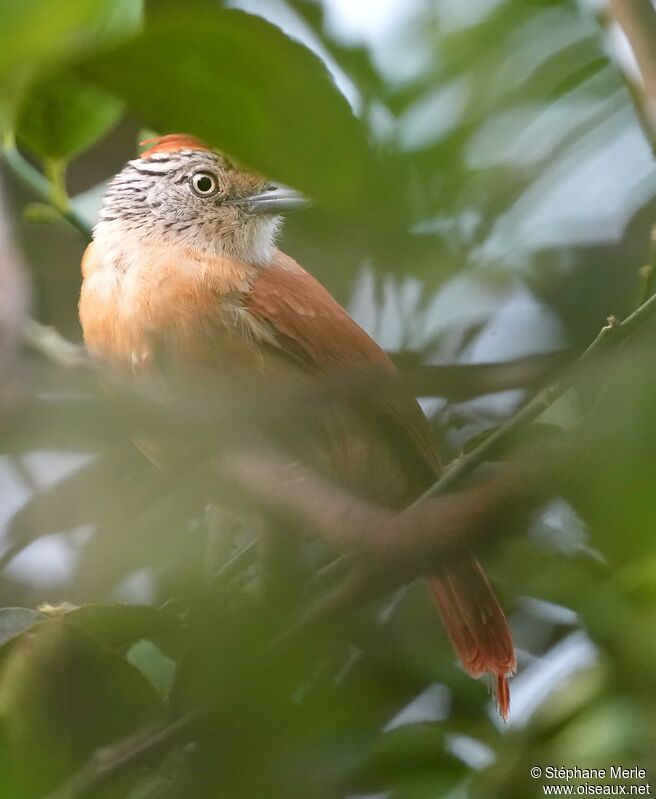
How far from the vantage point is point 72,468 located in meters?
1.71

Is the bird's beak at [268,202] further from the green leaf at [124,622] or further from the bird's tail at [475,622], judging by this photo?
the green leaf at [124,622]

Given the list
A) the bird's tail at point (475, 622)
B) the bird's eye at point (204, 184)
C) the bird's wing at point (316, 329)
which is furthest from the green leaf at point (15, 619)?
the bird's eye at point (204, 184)

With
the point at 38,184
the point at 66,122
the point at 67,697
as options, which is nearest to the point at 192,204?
the point at 38,184

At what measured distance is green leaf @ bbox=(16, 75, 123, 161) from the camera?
141 centimetres

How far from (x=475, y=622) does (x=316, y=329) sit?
88cm

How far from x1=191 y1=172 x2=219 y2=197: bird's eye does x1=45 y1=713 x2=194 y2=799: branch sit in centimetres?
238

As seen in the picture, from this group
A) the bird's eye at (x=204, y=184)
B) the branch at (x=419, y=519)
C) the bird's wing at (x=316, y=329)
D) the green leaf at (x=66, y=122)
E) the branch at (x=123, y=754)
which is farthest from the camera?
the bird's eye at (x=204, y=184)

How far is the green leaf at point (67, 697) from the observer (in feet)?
3.81

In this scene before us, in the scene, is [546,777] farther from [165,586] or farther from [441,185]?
[441,185]

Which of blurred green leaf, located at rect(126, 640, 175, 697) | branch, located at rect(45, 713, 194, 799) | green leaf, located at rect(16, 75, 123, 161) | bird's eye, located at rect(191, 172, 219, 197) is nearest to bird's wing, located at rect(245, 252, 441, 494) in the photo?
bird's eye, located at rect(191, 172, 219, 197)

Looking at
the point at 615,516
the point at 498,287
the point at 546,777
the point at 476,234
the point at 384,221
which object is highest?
the point at 384,221

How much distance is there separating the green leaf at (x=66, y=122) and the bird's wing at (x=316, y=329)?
119cm

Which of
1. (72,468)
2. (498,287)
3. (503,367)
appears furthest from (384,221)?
(72,468)

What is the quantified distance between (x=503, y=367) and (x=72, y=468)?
1.03 m
